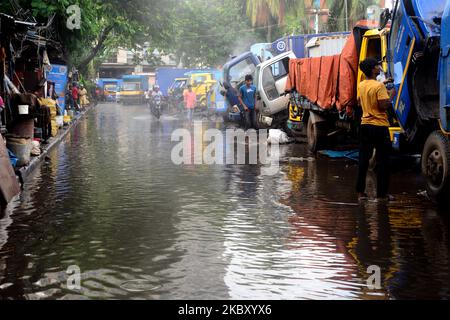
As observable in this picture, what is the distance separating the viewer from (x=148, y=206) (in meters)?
8.71

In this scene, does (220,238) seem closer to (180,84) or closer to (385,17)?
(385,17)

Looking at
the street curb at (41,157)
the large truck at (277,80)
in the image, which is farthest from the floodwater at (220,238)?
the large truck at (277,80)

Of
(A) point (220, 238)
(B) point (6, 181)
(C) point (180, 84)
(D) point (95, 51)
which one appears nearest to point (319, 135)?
(B) point (6, 181)

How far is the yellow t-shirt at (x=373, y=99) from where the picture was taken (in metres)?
8.83

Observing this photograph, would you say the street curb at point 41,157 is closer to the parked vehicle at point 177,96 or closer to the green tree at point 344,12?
the green tree at point 344,12

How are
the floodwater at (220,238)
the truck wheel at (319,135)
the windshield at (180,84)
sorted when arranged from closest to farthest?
1. the floodwater at (220,238)
2. the truck wheel at (319,135)
3. the windshield at (180,84)

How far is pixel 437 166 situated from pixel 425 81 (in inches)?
54.0

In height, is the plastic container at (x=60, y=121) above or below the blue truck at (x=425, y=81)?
below

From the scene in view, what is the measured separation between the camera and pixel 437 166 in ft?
28.5

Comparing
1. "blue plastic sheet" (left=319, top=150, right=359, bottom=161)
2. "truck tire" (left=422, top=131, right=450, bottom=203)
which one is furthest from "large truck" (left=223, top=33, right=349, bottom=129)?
"truck tire" (left=422, top=131, right=450, bottom=203)

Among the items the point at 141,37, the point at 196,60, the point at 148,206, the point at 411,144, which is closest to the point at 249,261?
the point at 148,206

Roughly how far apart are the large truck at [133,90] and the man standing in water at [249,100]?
130 ft

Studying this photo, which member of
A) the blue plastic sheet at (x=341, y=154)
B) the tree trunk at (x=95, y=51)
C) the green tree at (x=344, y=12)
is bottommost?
the blue plastic sheet at (x=341, y=154)
